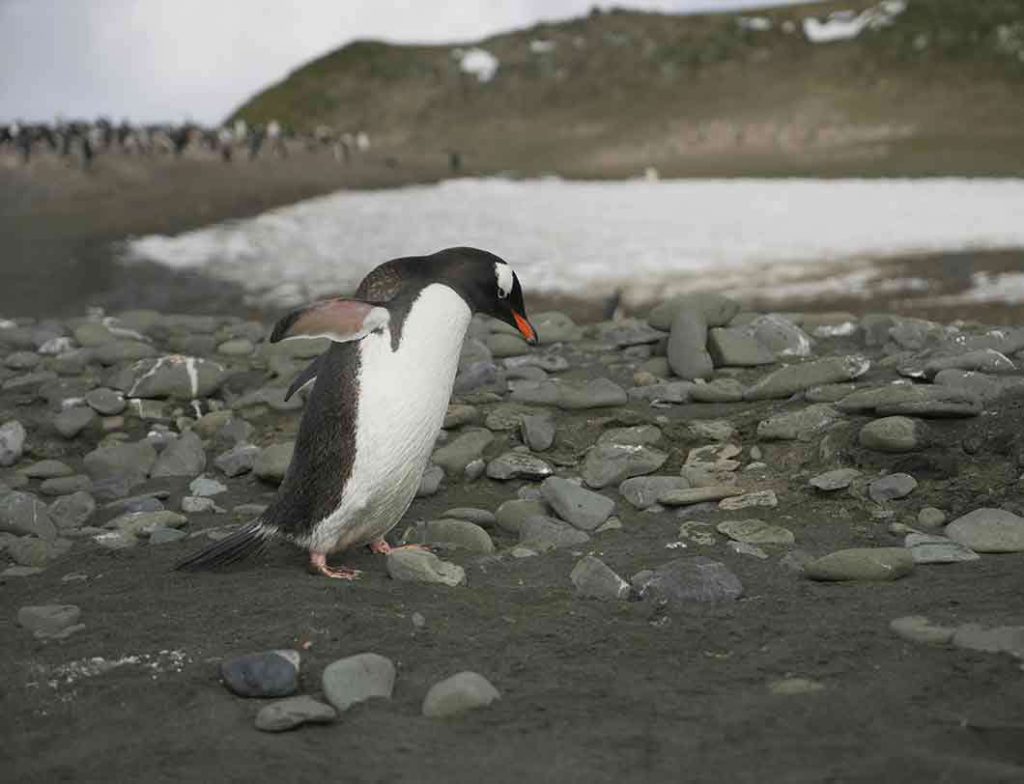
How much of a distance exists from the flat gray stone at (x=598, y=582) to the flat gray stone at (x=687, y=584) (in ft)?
0.16

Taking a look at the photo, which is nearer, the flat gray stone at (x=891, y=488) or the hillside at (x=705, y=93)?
the flat gray stone at (x=891, y=488)

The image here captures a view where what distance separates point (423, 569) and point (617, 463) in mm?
1372

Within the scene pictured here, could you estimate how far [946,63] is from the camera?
3869 centimetres

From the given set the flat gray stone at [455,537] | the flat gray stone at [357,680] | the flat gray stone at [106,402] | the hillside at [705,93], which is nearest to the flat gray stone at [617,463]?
the flat gray stone at [455,537]

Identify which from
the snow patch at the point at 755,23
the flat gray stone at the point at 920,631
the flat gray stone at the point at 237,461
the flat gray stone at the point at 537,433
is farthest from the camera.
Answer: the snow patch at the point at 755,23

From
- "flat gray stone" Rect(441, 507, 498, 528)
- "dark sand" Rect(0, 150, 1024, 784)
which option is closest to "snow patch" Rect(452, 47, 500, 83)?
"flat gray stone" Rect(441, 507, 498, 528)

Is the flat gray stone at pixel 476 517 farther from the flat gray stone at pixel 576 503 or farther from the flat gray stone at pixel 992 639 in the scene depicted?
the flat gray stone at pixel 992 639

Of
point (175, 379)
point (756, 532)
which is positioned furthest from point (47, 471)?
point (756, 532)

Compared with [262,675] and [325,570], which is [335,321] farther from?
[262,675]

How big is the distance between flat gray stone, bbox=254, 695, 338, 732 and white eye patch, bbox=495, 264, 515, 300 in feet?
5.99

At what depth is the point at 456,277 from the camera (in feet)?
13.5

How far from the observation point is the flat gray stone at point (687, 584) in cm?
361

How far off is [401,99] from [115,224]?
34.5 metres

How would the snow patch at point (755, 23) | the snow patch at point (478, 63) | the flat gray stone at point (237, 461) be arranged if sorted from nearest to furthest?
the flat gray stone at point (237, 461) → the snow patch at point (755, 23) → the snow patch at point (478, 63)
